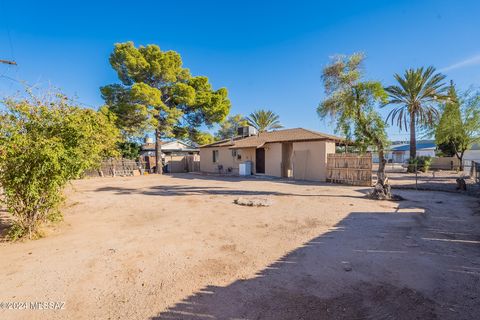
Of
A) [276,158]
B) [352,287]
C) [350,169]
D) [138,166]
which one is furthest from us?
[138,166]

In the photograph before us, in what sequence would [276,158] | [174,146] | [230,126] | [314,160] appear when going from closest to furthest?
[314,160] → [276,158] → [174,146] → [230,126]

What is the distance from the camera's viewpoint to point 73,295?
3.07 meters

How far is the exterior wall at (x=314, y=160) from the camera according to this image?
50.3ft

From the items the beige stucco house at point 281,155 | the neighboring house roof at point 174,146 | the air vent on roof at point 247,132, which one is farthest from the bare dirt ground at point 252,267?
the neighboring house roof at point 174,146

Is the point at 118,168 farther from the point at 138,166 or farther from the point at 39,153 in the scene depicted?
the point at 39,153

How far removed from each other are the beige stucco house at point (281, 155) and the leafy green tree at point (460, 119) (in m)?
10.9

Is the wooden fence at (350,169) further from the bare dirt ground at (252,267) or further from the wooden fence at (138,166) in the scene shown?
the wooden fence at (138,166)

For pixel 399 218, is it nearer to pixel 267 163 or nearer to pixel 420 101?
pixel 267 163

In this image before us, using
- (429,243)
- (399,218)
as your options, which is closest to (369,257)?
(429,243)

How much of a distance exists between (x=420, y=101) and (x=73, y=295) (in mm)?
28572

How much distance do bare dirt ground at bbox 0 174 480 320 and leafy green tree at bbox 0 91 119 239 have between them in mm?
707

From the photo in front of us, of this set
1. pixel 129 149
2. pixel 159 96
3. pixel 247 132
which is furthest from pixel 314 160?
pixel 129 149

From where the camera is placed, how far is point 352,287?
3207 mm

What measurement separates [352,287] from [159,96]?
22.0 meters
